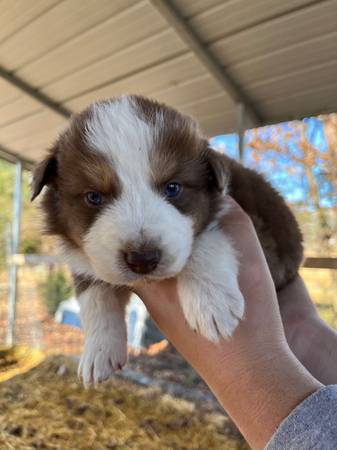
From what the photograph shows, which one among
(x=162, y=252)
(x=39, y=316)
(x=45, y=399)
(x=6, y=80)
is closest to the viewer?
(x=162, y=252)

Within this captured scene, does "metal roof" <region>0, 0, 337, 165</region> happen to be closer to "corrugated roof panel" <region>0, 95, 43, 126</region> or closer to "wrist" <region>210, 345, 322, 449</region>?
"corrugated roof panel" <region>0, 95, 43, 126</region>

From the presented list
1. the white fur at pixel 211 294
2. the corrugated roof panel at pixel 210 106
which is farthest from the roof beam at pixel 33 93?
the white fur at pixel 211 294

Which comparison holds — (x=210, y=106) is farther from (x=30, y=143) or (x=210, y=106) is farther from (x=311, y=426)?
(x=311, y=426)

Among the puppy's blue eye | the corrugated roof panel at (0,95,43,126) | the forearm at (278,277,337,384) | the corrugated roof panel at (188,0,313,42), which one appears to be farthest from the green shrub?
the puppy's blue eye

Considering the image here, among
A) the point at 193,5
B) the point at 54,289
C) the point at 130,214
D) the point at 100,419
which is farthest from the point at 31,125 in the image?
the point at 54,289

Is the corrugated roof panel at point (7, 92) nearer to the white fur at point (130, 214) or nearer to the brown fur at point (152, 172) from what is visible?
the brown fur at point (152, 172)

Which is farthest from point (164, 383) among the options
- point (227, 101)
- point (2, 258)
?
point (2, 258)

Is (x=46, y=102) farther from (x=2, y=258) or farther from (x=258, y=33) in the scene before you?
(x=2, y=258)
